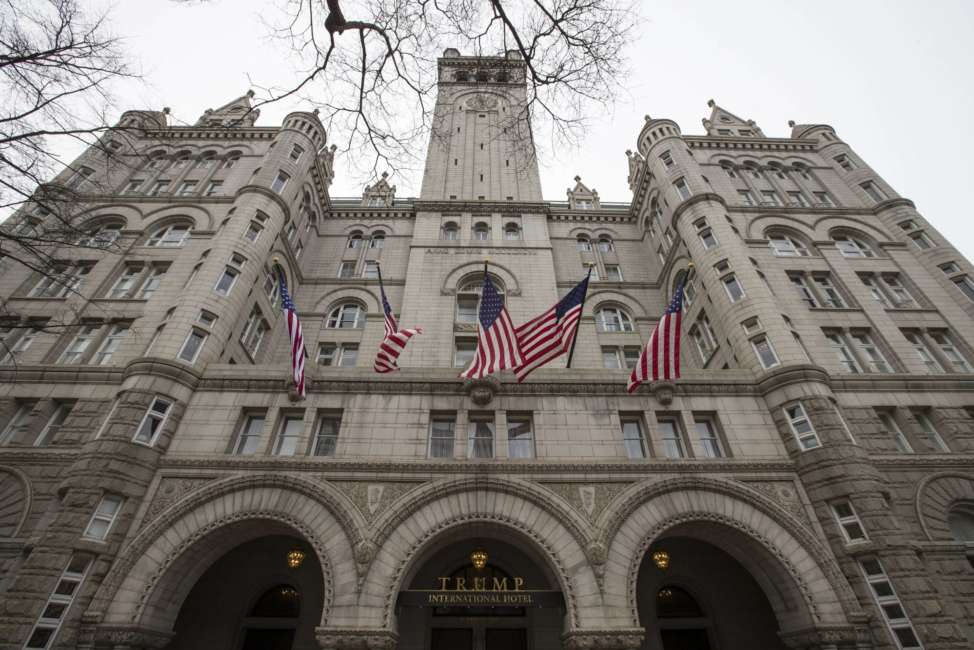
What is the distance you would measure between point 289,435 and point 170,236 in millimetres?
16775

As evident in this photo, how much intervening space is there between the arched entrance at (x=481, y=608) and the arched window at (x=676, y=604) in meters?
4.50

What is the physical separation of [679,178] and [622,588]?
25539 millimetres

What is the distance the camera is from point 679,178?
30.4m

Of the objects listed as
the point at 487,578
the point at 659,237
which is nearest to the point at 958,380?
the point at 659,237

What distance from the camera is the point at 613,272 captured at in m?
34.1

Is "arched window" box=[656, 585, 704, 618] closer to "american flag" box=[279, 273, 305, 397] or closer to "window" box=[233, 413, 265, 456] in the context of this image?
"american flag" box=[279, 273, 305, 397]

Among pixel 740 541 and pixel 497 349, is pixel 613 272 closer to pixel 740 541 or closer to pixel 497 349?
pixel 497 349

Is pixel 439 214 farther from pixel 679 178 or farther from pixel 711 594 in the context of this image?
pixel 711 594

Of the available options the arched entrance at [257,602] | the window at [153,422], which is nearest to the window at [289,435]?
the arched entrance at [257,602]

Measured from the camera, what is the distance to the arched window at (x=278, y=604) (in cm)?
1836

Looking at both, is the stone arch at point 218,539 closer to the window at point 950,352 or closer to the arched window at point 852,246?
the window at point 950,352

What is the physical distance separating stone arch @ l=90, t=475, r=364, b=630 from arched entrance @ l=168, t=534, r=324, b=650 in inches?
90.1

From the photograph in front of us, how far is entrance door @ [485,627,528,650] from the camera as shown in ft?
58.0

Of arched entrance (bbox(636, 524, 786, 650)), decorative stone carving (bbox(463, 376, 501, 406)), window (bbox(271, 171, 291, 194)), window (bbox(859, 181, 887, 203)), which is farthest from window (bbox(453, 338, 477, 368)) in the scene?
window (bbox(859, 181, 887, 203))
